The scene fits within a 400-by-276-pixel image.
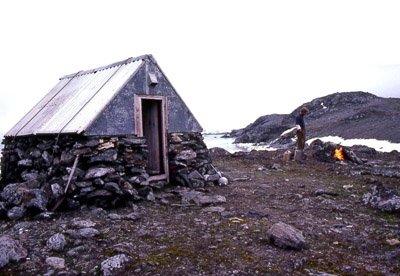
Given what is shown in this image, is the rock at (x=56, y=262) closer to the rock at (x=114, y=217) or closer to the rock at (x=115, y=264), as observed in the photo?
the rock at (x=115, y=264)

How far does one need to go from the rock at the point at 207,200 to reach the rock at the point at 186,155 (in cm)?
182

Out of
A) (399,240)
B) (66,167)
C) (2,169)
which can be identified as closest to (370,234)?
(399,240)

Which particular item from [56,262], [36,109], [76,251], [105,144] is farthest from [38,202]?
[36,109]

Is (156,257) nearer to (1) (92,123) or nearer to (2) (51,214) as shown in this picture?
(2) (51,214)

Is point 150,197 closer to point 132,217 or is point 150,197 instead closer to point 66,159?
point 132,217

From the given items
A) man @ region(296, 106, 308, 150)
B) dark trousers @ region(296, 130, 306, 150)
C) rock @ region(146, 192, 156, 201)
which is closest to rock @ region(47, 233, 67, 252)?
rock @ region(146, 192, 156, 201)

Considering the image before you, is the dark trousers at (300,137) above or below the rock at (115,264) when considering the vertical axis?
above

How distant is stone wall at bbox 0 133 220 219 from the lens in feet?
24.4

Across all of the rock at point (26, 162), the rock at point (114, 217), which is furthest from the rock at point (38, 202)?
the rock at point (26, 162)

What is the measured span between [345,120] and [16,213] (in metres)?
39.5

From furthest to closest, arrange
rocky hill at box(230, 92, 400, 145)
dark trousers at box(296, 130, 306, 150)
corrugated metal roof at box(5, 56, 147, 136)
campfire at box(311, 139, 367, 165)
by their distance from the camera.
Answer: rocky hill at box(230, 92, 400, 145) < campfire at box(311, 139, 367, 165) < dark trousers at box(296, 130, 306, 150) < corrugated metal roof at box(5, 56, 147, 136)

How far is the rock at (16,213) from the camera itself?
22.5ft

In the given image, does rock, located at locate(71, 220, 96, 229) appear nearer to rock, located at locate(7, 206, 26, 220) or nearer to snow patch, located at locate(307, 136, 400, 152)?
rock, located at locate(7, 206, 26, 220)

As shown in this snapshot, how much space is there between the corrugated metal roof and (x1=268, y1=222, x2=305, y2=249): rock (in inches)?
204
